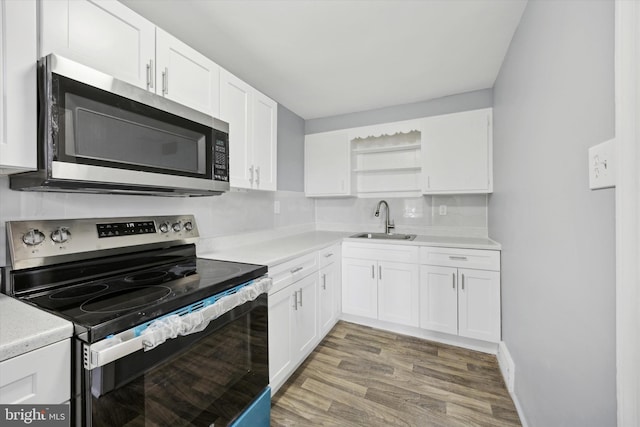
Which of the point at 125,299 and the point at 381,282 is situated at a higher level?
the point at 125,299

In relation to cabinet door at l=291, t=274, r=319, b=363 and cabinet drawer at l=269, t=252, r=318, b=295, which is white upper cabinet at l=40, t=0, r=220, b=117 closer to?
cabinet drawer at l=269, t=252, r=318, b=295

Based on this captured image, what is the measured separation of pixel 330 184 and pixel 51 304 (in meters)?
2.54

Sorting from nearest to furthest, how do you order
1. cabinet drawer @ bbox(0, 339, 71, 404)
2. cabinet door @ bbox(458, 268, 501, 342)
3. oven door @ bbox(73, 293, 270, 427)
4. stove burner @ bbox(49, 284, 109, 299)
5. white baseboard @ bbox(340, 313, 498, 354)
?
1. cabinet drawer @ bbox(0, 339, 71, 404)
2. oven door @ bbox(73, 293, 270, 427)
3. stove burner @ bbox(49, 284, 109, 299)
4. cabinet door @ bbox(458, 268, 501, 342)
5. white baseboard @ bbox(340, 313, 498, 354)

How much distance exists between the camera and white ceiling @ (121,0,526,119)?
149 cm

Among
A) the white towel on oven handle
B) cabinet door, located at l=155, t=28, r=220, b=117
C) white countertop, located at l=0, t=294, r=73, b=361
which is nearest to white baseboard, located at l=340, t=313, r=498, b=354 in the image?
the white towel on oven handle

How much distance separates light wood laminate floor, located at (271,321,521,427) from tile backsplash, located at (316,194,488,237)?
1.16 meters

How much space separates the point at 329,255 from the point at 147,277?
1.46 metres

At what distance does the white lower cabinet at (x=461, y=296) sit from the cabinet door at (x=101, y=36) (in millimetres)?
2324

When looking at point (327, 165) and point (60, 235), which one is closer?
point (60, 235)

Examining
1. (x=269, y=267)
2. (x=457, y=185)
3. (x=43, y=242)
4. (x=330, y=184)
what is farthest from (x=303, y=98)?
(x=43, y=242)

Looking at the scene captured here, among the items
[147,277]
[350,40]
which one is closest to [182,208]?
[147,277]

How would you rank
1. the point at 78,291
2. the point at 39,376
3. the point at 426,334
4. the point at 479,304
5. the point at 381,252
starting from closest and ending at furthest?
the point at 39,376, the point at 78,291, the point at 479,304, the point at 426,334, the point at 381,252

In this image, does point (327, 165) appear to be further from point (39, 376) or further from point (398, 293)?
point (39, 376)

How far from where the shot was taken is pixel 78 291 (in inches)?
41.0
